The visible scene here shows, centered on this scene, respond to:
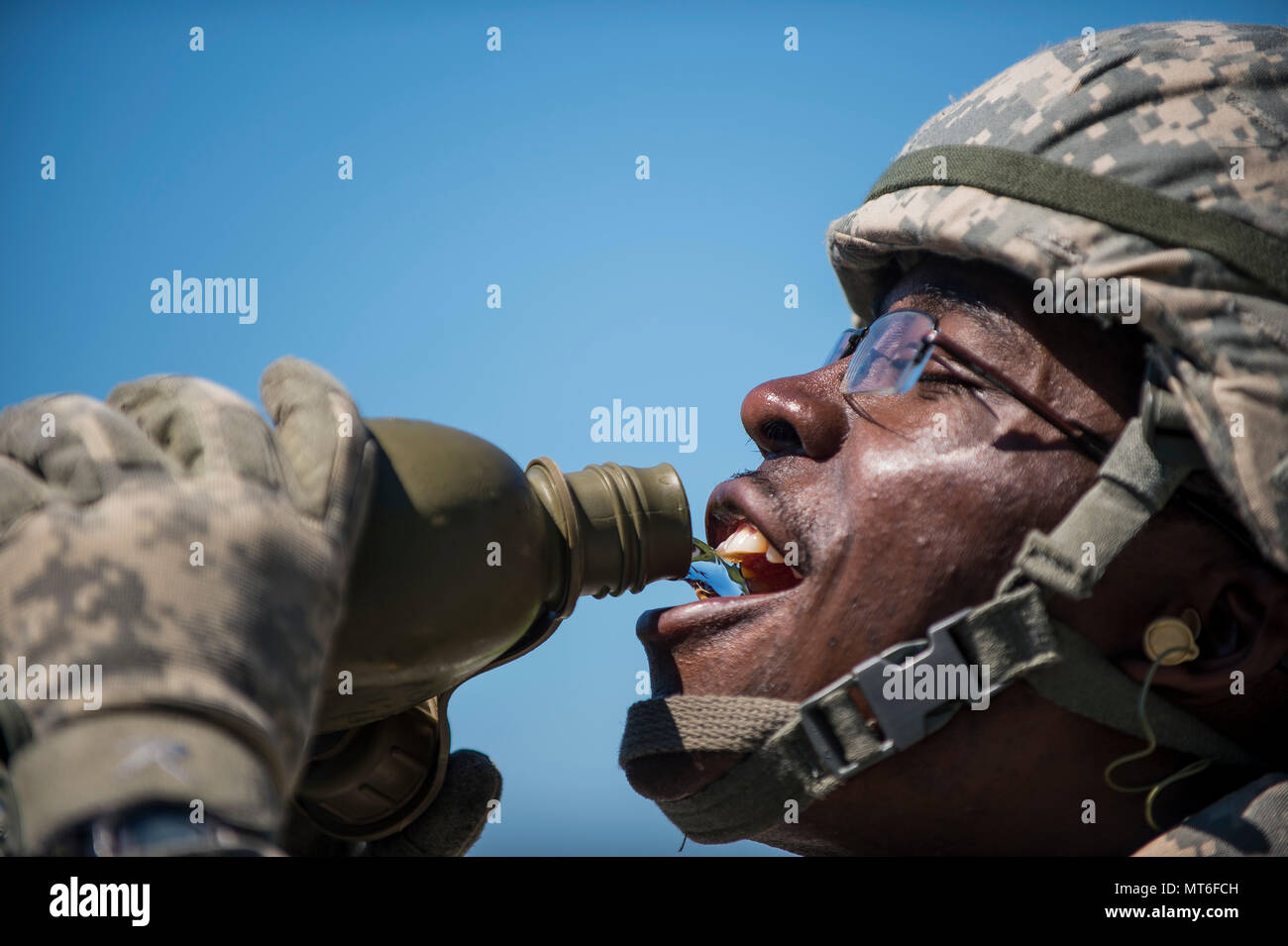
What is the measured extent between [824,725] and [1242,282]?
118cm

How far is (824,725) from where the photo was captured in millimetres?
2477

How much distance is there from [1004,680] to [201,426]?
1.56 m

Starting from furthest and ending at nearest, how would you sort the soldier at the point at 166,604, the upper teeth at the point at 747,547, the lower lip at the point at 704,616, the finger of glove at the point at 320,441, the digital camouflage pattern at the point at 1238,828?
the upper teeth at the point at 747,547, the lower lip at the point at 704,616, the digital camouflage pattern at the point at 1238,828, the finger of glove at the point at 320,441, the soldier at the point at 166,604

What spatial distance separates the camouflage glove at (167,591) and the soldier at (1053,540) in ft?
3.41

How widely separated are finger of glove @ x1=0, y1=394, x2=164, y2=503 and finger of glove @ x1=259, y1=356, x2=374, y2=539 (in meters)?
0.21

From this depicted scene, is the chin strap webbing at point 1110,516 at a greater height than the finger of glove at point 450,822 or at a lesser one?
greater

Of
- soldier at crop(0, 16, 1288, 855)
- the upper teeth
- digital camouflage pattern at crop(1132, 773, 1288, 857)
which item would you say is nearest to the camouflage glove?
soldier at crop(0, 16, 1288, 855)

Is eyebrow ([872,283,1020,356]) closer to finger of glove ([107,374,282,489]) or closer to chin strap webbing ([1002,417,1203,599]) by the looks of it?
chin strap webbing ([1002,417,1203,599])

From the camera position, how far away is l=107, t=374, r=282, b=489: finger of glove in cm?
180

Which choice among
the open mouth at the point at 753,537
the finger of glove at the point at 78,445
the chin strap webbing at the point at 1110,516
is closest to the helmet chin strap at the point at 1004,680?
the chin strap webbing at the point at 1110,516

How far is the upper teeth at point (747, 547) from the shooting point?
2.72 metres

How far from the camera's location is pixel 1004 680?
2.42 meters

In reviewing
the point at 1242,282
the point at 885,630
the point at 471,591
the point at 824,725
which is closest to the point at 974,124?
the point at 1242,282

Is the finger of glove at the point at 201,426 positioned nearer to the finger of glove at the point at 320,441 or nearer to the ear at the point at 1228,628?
the finger of glove at the point at 320,441
